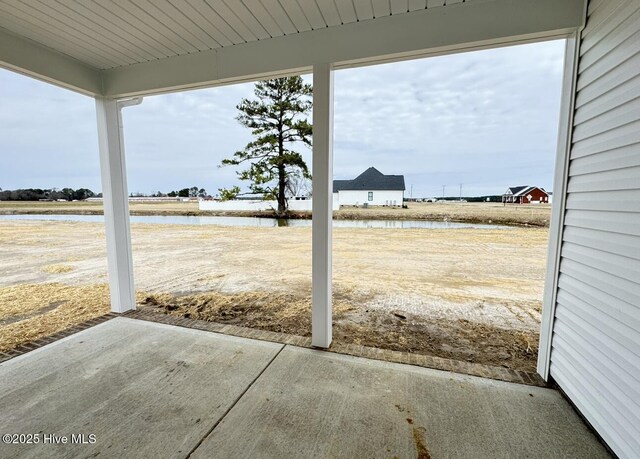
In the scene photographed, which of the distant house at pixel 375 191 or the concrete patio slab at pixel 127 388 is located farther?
the distant house at pixel 375 191

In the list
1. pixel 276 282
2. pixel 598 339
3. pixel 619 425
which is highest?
pixel 598 339

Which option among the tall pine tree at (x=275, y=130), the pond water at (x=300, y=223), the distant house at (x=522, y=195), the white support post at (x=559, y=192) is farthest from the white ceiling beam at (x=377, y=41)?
the distant house at (x=522, y=195)

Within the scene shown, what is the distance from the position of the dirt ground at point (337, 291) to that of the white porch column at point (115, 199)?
0.49 meters

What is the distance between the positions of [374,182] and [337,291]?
894 inches

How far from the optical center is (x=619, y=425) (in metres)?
1.24

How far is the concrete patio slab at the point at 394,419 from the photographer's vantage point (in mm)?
1302

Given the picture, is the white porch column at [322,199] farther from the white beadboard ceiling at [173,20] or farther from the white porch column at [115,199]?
the white porch column at [115,199]

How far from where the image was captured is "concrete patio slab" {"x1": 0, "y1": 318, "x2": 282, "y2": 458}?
1358mm

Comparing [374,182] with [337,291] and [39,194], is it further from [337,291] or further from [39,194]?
[337,291]

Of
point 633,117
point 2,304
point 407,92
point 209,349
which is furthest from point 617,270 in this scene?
point 407,92

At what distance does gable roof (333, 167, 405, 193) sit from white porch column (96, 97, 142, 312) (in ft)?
73.5

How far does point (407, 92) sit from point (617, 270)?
11138mm

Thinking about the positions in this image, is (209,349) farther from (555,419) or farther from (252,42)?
(252,42)

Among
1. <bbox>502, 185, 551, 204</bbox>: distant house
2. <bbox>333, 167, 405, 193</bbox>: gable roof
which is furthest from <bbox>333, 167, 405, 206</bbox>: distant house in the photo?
<bbox>502, 185, 551, 204</bbox>: distant house
